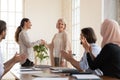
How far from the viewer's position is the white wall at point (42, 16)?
27.6 feet

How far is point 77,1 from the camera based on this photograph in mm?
7828

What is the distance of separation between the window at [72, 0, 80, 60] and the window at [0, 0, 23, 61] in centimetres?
163

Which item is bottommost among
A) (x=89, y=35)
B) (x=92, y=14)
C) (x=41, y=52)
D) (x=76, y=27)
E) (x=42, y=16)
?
(x=41, y=52)

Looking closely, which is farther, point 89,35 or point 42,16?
point 42,16

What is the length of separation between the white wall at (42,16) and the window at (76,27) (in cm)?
69

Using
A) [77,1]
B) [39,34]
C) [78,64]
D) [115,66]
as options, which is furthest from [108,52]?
[39,34]

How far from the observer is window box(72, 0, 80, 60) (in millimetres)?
7664

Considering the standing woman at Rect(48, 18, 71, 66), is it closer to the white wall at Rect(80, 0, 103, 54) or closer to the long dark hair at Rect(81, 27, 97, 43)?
the white wall at Rect(80, 0, 103, 54)

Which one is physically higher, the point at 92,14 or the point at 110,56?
the point at 92,14

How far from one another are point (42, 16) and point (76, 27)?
122cm

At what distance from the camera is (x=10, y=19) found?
8664 millimetres

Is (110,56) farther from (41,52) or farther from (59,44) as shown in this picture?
(41,52)

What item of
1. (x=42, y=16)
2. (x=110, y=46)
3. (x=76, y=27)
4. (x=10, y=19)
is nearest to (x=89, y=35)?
(x=110, y=46)

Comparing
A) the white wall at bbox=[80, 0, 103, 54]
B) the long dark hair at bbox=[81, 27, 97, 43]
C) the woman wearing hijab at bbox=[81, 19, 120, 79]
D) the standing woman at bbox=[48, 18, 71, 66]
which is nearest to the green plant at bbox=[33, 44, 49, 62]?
the white wall at bbox=[80, 0, 103, 54]
